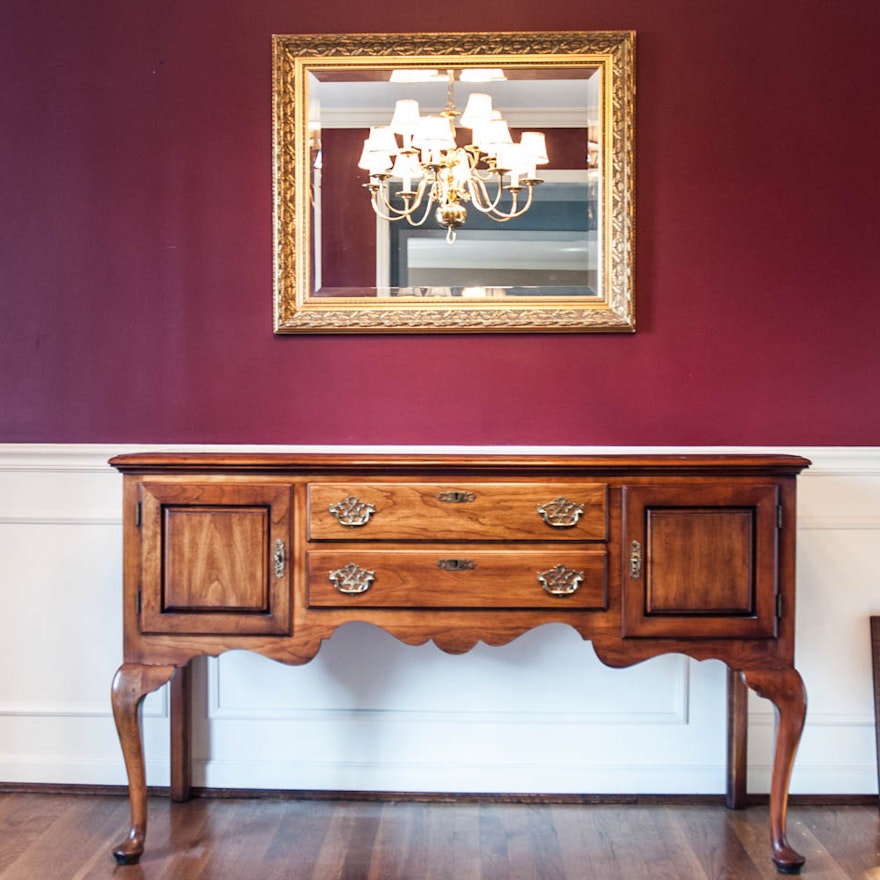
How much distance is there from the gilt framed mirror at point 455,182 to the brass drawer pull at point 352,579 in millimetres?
795

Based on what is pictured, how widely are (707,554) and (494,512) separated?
50cm

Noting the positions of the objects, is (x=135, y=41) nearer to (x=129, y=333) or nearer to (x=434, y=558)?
(x=129, y=333)

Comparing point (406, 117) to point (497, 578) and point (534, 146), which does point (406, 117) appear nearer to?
point (534, 146)

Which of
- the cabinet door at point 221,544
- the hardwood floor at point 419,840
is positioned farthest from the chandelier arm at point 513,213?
the hardwood floor at point 419,840

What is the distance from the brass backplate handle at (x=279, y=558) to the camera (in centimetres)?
218

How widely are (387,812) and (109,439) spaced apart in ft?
4.36

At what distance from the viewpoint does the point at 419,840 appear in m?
2.36

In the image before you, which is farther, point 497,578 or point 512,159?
point 512,159

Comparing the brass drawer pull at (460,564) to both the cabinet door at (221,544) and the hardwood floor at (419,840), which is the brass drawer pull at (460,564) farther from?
the hardwood floor at (419,840)

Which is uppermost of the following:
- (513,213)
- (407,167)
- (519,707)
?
(407,167)

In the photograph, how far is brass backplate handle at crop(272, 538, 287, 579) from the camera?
218 centimetres

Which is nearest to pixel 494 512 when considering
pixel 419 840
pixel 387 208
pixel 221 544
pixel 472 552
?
pixel 472 552

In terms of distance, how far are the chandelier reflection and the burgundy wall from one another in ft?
0.95

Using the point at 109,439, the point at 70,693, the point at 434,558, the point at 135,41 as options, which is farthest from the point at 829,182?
the point at 70,693
